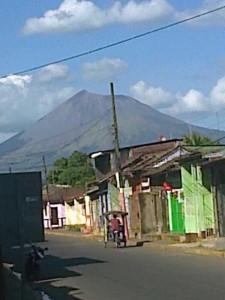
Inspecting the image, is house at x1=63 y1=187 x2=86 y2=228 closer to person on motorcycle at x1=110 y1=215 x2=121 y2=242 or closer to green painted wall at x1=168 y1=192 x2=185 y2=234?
green painted wall at x1=168 y1=192 x2=185 y2=234

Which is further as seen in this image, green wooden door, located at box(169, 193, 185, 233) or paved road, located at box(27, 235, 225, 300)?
green wooden door, located at box(169, 193, 185, 233)

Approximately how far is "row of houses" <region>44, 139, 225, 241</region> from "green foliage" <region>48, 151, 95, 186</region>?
34720mm

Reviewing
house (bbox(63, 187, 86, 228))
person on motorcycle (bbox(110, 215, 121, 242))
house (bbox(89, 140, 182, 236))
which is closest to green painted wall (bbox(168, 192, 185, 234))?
house (bbox(89, 140, 182, 236))

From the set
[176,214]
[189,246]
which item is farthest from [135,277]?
[176,214]

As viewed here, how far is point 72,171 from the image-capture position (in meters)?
110

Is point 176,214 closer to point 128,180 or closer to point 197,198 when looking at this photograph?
point 197,198

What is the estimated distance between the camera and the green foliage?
10706 centimetres

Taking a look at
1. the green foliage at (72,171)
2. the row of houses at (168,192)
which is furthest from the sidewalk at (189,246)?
the green foliage at (72,171)

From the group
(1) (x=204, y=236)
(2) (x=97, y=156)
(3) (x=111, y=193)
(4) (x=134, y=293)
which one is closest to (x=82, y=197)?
(2) (x=97, y=156)

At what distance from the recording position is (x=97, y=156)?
234ft

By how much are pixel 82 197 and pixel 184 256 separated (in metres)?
46.5

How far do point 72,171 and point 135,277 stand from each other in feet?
286

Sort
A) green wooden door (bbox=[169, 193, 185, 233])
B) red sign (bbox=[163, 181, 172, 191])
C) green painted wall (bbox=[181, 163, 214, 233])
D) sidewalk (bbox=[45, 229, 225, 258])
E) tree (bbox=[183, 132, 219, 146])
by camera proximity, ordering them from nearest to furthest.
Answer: sidewalk (bbox=[45, 229, 225, 258]) → green painted wall (bbox=[181, 163, 214, 233]) → green wooden door (bbox=[169, 193, 185, 233]) → red sign (bbox=[163, 181, 172, 191]) → tree (bbox=[183, 132, 219, 146])

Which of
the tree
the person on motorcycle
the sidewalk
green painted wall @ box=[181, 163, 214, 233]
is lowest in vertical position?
the sidewalk
